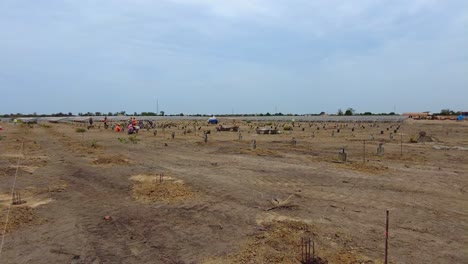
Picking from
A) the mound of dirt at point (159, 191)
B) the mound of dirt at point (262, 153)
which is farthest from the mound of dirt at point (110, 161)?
the mound of dirt at point (262, 153)

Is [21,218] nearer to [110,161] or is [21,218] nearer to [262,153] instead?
[110,161]

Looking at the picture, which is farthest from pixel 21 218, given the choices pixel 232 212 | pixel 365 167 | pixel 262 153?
pixel 262 153

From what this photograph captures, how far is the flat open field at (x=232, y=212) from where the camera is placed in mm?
6383

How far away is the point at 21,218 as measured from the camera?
8.09 metres

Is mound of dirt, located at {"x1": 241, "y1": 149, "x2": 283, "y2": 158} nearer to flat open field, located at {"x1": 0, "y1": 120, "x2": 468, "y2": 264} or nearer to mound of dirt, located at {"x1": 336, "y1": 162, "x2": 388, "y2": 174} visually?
flat open field, located at {"x1": 0, "y1": 120, "x2": 468, "y2": 264}

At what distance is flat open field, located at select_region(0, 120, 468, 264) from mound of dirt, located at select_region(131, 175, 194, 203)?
34 mm

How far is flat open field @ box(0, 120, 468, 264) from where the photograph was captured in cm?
638

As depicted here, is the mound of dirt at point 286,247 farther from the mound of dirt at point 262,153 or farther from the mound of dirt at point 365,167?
the mound of dirt at point 262,153

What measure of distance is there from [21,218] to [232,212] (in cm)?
514

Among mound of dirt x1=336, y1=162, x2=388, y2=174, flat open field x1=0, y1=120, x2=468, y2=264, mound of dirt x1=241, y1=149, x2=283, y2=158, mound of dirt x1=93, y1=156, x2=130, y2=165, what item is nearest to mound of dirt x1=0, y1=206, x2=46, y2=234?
flat open field x1=0, y1=120, x2=468, y2=264

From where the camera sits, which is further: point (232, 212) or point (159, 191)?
point (159, 191)

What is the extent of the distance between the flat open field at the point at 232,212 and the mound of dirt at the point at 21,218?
0.9 inches

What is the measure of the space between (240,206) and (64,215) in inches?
180

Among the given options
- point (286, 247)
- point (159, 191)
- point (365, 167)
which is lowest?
point (286, 247)
